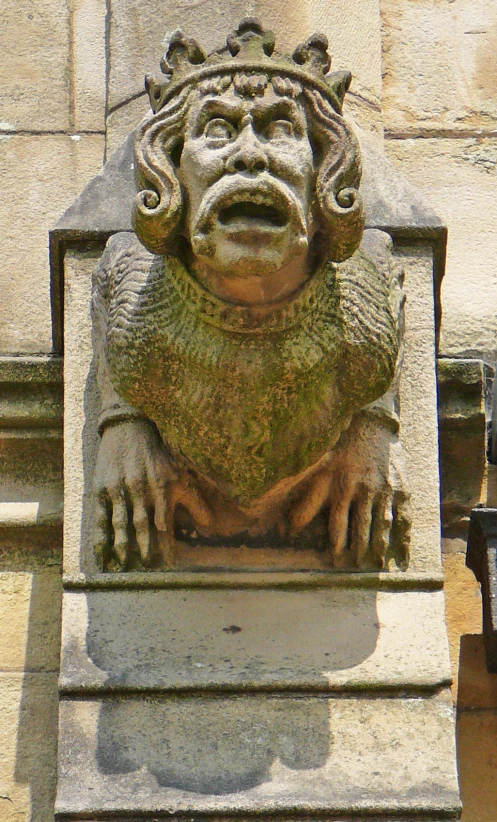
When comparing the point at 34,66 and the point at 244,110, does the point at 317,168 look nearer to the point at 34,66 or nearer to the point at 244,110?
the point at 244,110

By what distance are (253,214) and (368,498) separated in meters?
0.67

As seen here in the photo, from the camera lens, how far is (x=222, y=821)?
350 centimetres

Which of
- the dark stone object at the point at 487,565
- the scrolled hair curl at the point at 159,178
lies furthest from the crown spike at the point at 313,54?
the dark stone object at the point at 487,565

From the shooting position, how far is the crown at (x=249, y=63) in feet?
12.0

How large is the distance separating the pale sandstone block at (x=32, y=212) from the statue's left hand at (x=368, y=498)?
3.37ft

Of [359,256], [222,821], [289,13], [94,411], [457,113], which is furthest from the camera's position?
[457,113]

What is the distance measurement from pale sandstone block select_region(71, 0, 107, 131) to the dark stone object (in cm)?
150

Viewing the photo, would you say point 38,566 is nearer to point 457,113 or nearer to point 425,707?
point 425,707

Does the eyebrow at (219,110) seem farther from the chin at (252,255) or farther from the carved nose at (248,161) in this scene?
the chin at (252,255)

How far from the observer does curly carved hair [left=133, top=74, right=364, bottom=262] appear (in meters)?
3.56

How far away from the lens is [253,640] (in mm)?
3775

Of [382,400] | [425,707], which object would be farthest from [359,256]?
[425,707]

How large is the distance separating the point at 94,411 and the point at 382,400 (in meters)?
0.61

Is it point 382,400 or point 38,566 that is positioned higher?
point 382,400
